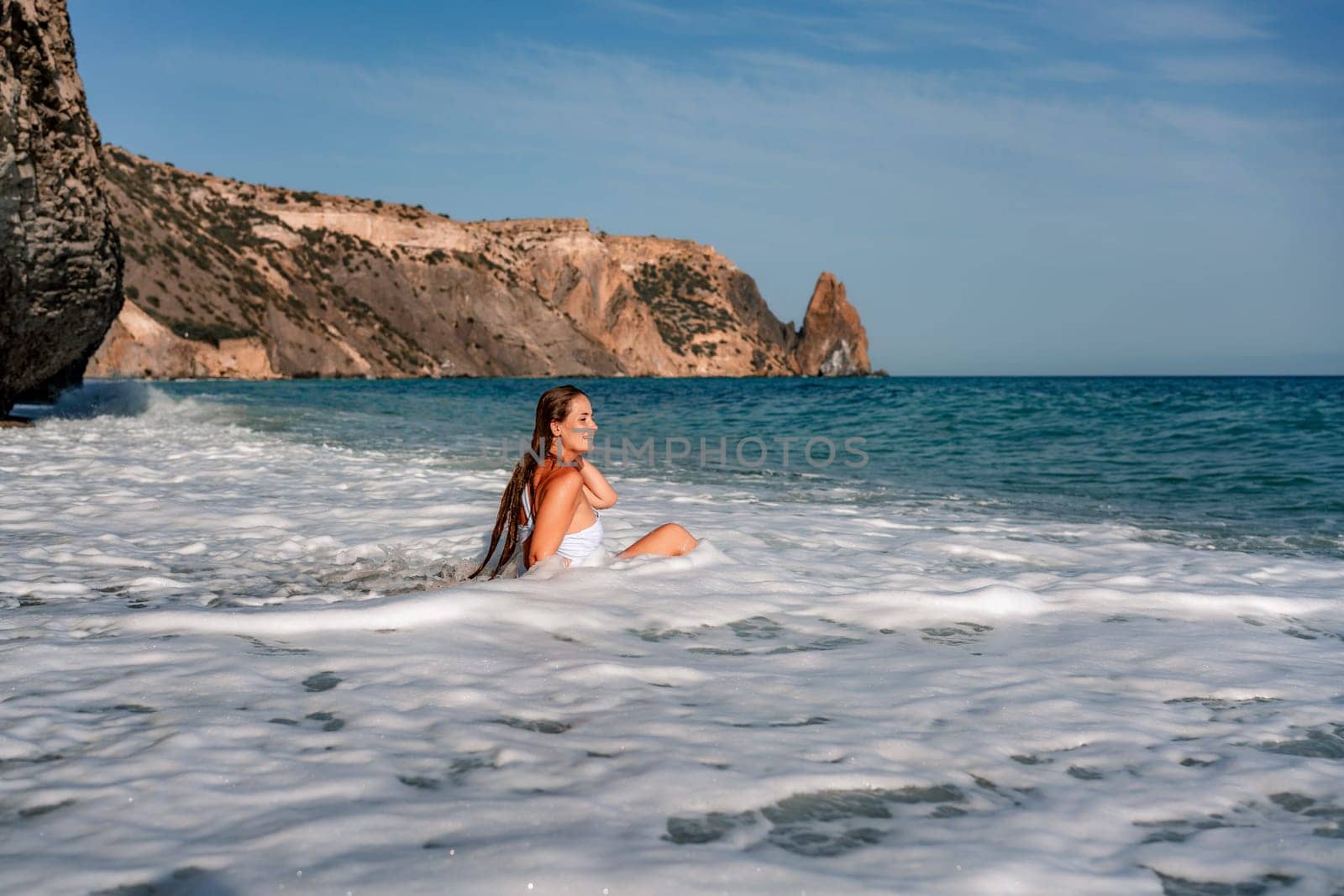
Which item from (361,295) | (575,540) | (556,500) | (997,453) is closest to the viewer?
(556,500)

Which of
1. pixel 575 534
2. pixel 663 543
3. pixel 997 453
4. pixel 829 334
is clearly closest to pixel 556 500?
pixel 575 534

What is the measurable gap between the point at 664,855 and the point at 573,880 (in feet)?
0.70

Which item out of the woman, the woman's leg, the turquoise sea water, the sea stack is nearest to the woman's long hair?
the woman

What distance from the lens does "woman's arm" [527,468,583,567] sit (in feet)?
16.2

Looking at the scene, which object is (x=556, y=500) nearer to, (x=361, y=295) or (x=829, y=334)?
(x=361, y=295)

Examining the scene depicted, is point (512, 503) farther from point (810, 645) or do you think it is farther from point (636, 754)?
point (636, 754)

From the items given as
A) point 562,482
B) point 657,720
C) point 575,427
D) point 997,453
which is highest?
point 575,427

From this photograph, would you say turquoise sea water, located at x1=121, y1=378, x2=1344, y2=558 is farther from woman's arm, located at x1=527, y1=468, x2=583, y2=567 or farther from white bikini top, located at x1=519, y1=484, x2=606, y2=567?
woman's arm, located at x1=527, y1=468, x2=583, y2=567

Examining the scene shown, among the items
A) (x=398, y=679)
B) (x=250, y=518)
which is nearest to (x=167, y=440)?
(x=250, y=518)

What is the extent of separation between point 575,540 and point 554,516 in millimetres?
230

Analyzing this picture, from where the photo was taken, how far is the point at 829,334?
14900cm

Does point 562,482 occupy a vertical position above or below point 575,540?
above

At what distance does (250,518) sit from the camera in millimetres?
6633

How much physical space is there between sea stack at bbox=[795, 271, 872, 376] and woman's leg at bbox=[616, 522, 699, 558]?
469 feet
